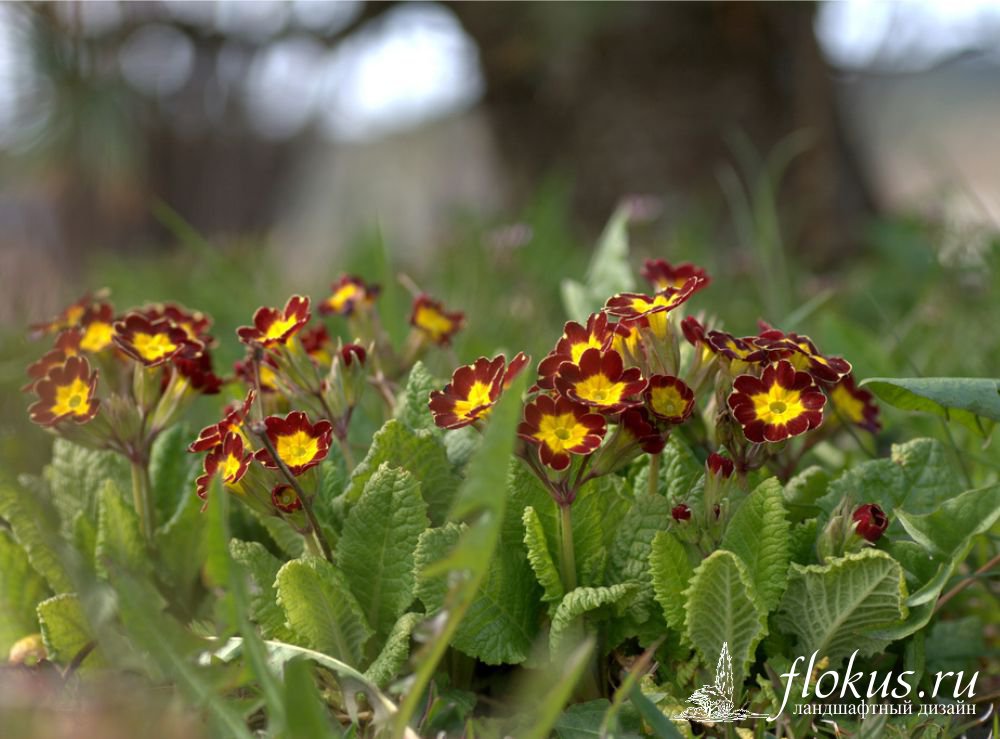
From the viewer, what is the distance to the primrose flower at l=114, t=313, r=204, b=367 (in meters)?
1.05

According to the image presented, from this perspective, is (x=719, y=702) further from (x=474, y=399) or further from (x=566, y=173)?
(x=566, y=173)

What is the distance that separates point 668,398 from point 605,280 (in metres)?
0.68

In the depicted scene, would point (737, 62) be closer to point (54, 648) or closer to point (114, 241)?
point (54, 648)

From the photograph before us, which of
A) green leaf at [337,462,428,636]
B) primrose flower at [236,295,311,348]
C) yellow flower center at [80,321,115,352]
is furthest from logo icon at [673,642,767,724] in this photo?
yellow flower center at [80,321,115,352]

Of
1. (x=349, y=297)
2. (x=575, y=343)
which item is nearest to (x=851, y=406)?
(x=575, y=343)

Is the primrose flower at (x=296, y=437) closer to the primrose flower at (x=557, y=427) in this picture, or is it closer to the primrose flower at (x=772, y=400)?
the primrose flower at (x=557, y=427)

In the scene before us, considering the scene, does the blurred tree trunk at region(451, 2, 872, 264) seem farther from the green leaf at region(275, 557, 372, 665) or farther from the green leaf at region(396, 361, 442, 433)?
the green leaf at region(275, 557, 372, 665)

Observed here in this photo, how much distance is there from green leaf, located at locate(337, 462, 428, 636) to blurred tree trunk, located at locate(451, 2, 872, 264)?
2867 millimetres

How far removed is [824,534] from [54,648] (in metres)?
0.78

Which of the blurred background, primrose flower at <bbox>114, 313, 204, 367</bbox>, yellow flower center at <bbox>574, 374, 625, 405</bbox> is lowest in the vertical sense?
the blurred background

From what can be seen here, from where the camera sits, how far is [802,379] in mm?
940

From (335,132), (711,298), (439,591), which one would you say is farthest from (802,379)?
(335,132)

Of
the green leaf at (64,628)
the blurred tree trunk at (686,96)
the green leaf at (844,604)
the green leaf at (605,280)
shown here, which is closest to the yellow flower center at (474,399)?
the green leaf at (844,604)

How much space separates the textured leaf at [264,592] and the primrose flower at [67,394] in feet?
0.71
